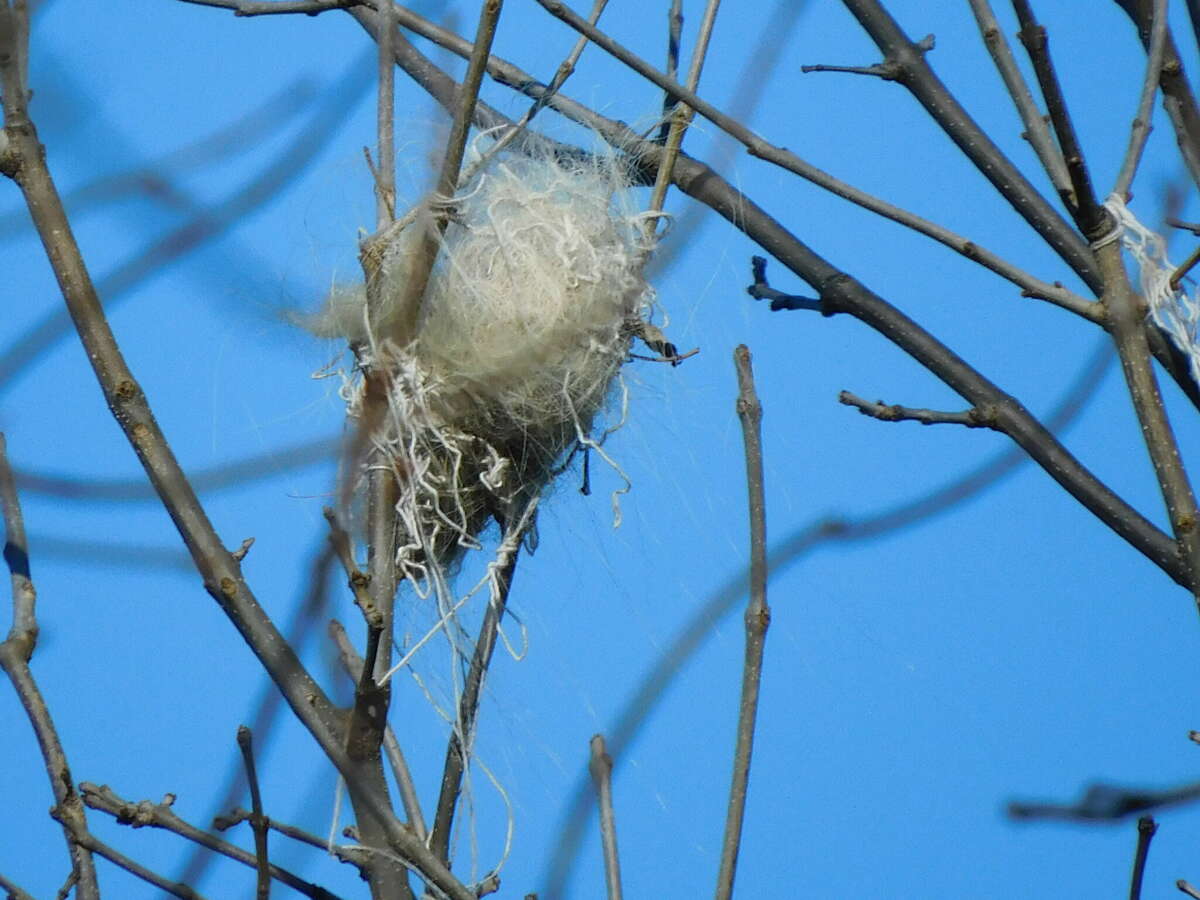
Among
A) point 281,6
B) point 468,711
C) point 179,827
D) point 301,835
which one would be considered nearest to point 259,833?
point 179,827

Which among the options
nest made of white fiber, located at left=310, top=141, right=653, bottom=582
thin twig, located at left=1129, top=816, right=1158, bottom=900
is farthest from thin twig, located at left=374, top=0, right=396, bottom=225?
thin twig, located at left=1129, top=816, right=1158, bottom=900

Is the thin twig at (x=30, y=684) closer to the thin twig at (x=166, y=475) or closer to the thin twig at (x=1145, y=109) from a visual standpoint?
the thin twig at (x=166, y=475)

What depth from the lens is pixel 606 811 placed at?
1.06 meters

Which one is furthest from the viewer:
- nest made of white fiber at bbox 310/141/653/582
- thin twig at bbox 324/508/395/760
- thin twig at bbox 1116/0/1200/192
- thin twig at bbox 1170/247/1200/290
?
nest made of white fiber at bbox 310/141/653/582

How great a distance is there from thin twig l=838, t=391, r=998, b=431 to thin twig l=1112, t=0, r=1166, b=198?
19 centimetres

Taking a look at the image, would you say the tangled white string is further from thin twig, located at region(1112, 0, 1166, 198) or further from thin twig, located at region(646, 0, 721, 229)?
thin twig, located at region(646, 0, 721, 229)

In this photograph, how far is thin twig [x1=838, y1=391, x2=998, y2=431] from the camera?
3.67ft

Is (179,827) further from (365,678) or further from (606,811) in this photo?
(606,811)

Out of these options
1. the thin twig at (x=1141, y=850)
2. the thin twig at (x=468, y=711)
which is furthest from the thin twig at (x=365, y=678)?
the thin twig at (x=1141, y=850)

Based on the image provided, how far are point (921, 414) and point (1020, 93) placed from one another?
279mm

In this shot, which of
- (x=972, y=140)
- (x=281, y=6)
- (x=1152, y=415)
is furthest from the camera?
(x=281, y=6)

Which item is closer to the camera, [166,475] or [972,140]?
[166,475]

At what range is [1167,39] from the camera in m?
1.15

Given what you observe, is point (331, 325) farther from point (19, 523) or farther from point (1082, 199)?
point (1082, 199)
